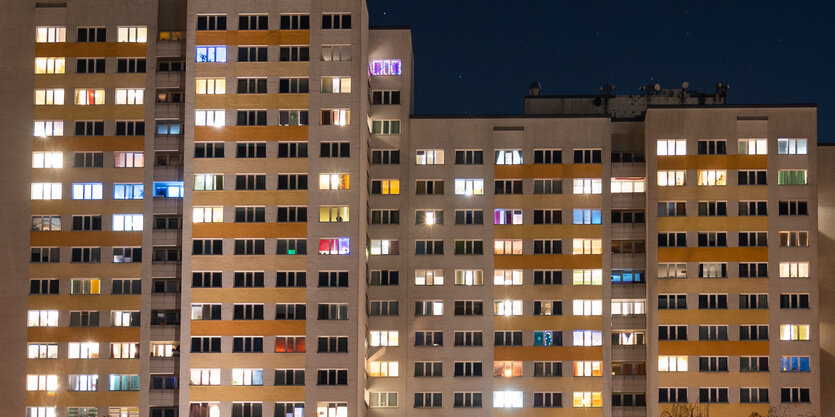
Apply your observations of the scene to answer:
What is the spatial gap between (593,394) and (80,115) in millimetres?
52745

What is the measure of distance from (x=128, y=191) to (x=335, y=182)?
61.0 feet

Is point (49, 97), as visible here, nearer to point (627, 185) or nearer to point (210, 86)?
point (210, 86)

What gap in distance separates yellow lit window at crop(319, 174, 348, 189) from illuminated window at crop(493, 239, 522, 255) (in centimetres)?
1595

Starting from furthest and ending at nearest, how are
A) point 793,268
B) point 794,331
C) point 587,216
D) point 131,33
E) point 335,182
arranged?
point 587,216 < point 793,268 < point 794,331 < point 131,33 < point 335,182

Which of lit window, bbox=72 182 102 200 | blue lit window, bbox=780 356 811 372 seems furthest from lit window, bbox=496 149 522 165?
lit window, bbox=72 182 102 200

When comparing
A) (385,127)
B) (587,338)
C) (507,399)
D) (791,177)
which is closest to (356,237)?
(385,127)

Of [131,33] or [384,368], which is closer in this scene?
[131,33]

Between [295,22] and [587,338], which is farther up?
[295,22]

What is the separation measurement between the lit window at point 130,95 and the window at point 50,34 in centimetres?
702

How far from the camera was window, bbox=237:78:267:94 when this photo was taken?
95500 millimetres

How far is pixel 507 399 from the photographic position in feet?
327

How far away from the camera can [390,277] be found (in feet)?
331

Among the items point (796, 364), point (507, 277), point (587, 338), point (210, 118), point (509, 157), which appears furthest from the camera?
point (509, 157)

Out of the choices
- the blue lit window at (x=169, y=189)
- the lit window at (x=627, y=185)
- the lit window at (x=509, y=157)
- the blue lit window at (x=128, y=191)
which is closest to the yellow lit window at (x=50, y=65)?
the blue lit window at (x=128, y=191)
